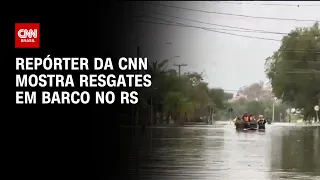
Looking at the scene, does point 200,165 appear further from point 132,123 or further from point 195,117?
point 195,117

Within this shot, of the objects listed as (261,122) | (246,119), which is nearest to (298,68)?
(261,122)

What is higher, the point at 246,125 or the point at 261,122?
the point at 261,122

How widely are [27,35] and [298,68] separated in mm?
19561

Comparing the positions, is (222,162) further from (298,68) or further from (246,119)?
(246,119)

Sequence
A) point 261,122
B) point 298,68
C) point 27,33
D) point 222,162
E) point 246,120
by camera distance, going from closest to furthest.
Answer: point 27,33 < point 222,162 < point 298,68 < point 261,122 < point 246,120

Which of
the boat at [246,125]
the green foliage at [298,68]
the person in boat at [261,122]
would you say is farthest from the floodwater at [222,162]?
the boat at [246,125]

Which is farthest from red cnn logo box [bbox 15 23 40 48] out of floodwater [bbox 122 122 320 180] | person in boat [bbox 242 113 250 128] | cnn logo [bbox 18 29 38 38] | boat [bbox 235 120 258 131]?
person in boat [bbox 242 113 250 128]

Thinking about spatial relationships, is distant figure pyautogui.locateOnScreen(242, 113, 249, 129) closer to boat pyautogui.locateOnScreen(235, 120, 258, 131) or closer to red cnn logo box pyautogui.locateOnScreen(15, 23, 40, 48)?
boat pyautogui.locateOnScreen(235, 120, 258, 131)

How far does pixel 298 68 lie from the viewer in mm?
31703

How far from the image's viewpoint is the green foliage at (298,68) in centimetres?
3028

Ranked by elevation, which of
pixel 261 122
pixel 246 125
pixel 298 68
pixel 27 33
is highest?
pixel 27 33

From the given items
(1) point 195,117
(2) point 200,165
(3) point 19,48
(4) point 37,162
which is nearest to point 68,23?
(3) point 19,48

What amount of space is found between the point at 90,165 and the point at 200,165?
123 inches

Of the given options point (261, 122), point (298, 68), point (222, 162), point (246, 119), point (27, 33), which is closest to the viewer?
point (27, 33)
